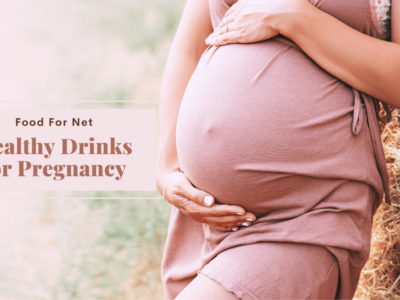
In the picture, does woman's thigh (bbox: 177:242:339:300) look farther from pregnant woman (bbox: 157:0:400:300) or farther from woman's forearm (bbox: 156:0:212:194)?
woman's forearm (bbox: 156:0:212:194)

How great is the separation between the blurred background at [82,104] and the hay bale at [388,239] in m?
1.15

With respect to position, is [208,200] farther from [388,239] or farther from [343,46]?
[388,239]

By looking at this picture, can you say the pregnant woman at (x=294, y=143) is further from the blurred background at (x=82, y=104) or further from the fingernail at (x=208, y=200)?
the blurred background at (x=82, y=104)

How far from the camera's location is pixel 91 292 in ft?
5.97

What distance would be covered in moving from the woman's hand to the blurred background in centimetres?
85

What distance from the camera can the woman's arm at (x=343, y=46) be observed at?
0.70 meters

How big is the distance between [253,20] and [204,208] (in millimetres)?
428

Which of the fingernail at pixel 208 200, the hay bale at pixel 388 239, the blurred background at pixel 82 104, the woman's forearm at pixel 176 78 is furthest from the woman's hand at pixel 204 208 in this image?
the blurred background at pixel 82 104

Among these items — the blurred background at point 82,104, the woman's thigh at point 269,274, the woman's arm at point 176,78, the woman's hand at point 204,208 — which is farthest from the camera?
the blurred background at point 82,104

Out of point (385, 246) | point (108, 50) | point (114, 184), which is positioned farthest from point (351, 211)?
point (108, 50)

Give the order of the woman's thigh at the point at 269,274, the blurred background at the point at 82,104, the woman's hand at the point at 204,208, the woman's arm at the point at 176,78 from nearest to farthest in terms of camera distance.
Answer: the woman's thigh at the point at 269,274 → the woman's hand at the point at 204,208 → the woman's arm at the point at 176,78 → the blurred background at the point at 82,104

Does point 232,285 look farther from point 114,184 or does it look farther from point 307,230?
point 114,184

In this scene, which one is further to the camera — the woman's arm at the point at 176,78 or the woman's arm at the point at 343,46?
the woman's arm at the point at 176,78

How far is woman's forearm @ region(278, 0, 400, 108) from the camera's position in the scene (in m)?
0.70
